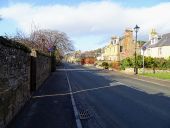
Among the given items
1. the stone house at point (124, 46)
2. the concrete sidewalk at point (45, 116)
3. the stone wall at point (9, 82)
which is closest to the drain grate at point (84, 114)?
the concrete sidewalk at point (45, 116)

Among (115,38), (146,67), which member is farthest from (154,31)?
(146,67)

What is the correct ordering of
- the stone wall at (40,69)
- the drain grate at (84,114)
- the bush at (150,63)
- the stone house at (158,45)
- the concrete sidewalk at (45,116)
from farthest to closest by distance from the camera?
the stone house at (158,45)
the bush at (150,63)
the stone wall at (40,69)
the drain grate at (84,114)
the concrete sidewalk at (45,116)

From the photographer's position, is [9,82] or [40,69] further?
[40,69]

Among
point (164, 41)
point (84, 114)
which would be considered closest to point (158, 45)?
point (164, 41)

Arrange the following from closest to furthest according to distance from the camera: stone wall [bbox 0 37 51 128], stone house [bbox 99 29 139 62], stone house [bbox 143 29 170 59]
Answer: stone wall [bbox 0 37 51 128] → stone house [bbox 143 29 170 59] → stone house [bbox 99 29 139 62]

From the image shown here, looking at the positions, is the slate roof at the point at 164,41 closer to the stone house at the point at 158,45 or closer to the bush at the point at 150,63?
the stone house at the point at 158,45

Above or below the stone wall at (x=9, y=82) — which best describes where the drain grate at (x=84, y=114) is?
below

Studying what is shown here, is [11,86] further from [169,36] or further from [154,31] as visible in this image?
[154,31]

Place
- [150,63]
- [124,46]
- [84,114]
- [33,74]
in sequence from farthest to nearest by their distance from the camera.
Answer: [124,46] → [150,63] → [33,74] → [84,114]

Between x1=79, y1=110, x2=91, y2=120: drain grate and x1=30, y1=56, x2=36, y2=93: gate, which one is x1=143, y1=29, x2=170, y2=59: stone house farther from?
x1=79, y1=110, x2=91, y2=120: drain grate

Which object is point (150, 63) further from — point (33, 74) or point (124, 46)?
point (124, 46)

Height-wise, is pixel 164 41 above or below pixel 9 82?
above

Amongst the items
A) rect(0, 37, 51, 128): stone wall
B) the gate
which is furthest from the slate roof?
rect(0, 37, 51, 128): stone wall

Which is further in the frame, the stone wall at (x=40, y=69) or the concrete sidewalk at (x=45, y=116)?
the stone wall at (x=40, y=69)
